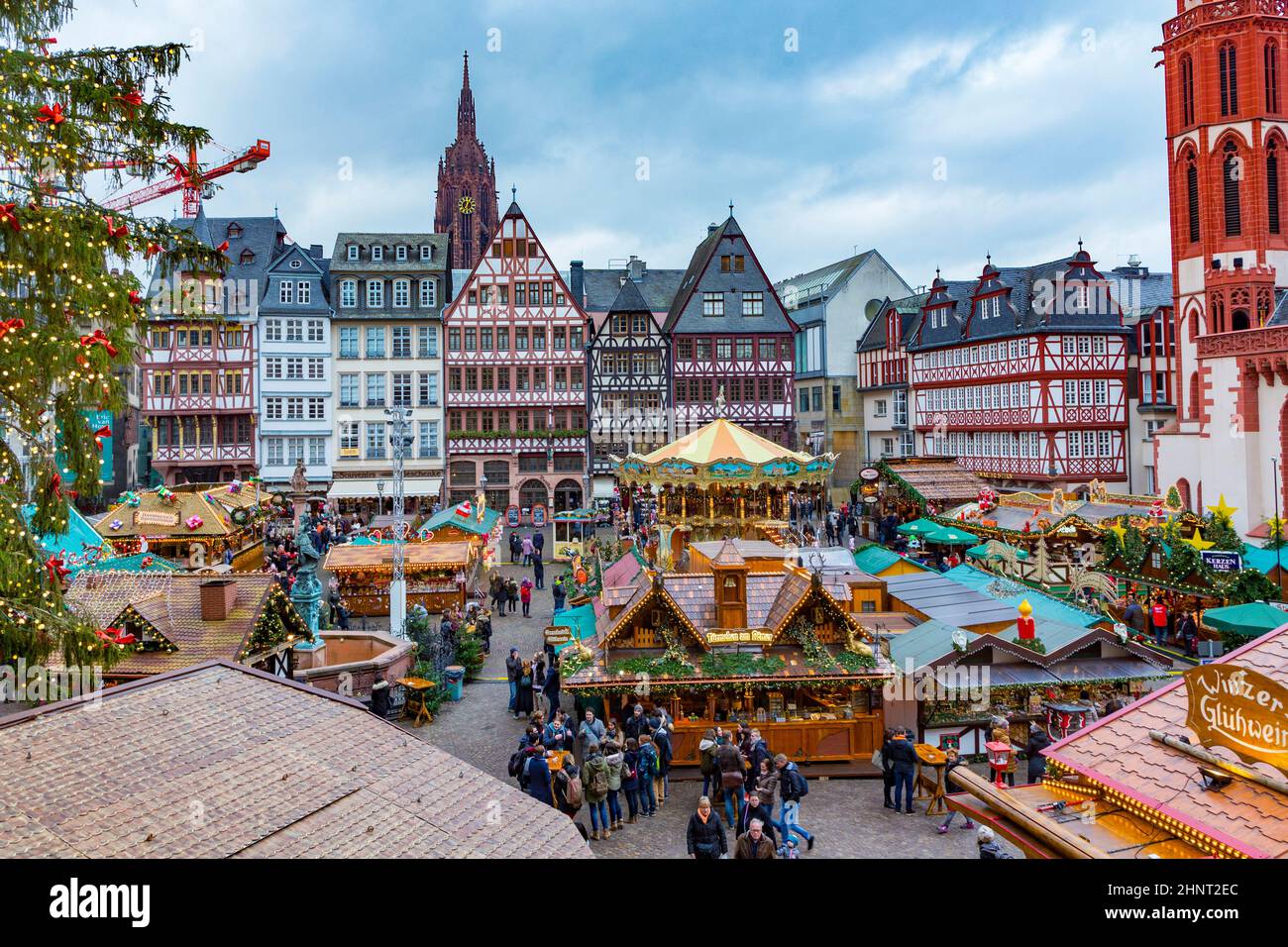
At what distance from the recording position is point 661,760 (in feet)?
41.8

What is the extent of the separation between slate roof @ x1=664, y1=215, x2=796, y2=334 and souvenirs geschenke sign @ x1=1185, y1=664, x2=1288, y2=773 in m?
42.4

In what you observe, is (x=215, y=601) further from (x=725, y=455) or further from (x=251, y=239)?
(x=251, y=239)

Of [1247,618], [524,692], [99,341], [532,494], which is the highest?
[99,341]

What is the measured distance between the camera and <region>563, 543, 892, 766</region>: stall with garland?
13609 mm

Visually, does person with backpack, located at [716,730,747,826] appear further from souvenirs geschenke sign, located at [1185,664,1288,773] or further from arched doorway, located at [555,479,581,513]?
arched doorway, located at [555,479,581,513]

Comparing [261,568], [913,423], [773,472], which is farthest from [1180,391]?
[261,568]

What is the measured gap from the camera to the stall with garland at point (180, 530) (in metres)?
27.4

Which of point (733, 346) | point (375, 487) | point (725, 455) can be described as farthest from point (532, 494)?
point (725, 455)

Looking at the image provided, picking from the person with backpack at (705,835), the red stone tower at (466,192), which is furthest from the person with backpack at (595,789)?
the red stone tower at (466,192)

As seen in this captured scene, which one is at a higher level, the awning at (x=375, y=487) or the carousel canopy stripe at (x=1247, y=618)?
the awning at (x=375, y=487)

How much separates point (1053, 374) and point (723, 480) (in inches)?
988

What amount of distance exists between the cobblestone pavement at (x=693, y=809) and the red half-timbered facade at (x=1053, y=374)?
3243 cm

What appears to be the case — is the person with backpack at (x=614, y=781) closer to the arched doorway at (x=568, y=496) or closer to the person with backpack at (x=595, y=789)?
the person with backpack at (x=595, y=789)
